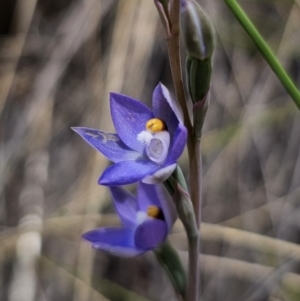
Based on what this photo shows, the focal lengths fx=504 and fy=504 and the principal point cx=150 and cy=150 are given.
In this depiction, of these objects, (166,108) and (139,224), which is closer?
(166,108)

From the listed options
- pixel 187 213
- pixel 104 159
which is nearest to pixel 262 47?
pixel 187 213

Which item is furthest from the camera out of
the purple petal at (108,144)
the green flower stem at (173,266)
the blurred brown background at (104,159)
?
the blurred brown background at (104,159)

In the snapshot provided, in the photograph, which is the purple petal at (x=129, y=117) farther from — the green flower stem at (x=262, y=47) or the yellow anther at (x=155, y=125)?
the green flower stem at (x=262, y=47)

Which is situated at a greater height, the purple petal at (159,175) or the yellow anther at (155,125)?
the yellow anther at (155,125)

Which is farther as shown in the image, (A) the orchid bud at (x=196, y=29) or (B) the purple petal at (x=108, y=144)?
(B) the purple petal at (x=108, y=144)

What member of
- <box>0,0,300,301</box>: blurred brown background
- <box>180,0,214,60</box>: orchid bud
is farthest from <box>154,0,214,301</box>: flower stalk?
<box>0,0,300,301</box>: blurred brown background

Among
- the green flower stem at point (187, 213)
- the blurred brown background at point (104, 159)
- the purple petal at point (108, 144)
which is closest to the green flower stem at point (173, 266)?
the green flower stem at point (187, 213)

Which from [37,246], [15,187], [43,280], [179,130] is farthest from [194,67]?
[15,187]

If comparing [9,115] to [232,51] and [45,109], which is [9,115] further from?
[232,51]

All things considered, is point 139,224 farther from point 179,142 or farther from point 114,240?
point 179,142
